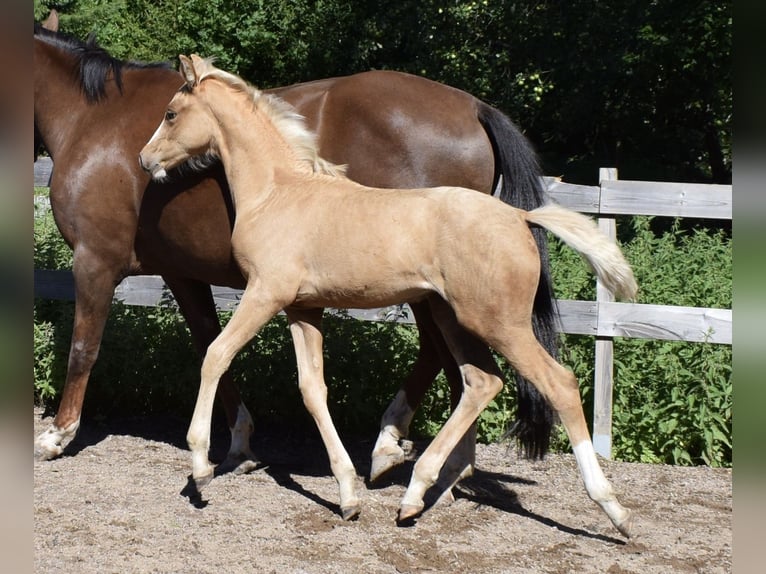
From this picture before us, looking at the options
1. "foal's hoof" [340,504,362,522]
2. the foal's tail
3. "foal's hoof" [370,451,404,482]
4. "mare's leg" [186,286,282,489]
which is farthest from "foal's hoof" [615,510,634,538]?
"mare's leg" [186,286,282,489]

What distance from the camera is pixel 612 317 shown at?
5.34 metres

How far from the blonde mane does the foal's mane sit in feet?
3.54

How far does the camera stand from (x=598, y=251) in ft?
12.1

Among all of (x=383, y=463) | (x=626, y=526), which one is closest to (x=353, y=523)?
(x=383, y=463)

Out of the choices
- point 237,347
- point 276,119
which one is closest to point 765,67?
point 237,347

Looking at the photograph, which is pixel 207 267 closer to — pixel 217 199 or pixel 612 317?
pixel 217 199

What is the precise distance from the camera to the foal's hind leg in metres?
3.68

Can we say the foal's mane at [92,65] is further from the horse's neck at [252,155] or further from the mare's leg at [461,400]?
the mare's leg at [461,400]

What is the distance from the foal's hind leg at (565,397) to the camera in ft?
12.1

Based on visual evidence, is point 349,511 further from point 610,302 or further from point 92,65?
point 92,65

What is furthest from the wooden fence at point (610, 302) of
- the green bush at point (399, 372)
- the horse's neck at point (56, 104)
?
the horse's neck at point (56, 104)

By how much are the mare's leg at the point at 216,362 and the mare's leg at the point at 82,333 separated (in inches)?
54.0

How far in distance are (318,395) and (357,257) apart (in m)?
0.79

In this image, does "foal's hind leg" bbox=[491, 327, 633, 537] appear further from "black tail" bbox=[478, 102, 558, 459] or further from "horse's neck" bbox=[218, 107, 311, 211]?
"horse's neck" bbox=[218, 107, 311, 211]
